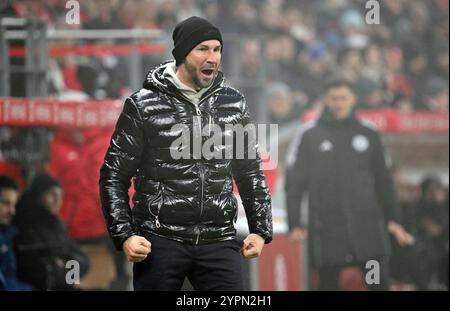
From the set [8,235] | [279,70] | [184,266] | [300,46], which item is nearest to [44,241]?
[8,235]

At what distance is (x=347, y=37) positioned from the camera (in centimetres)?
845

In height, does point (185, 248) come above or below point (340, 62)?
below

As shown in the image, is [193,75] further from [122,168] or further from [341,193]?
[341,193]

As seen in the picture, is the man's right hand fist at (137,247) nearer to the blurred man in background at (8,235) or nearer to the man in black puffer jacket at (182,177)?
the man in black puffer jacket at (182,177)

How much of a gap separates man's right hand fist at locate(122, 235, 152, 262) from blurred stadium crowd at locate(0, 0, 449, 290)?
252 cm

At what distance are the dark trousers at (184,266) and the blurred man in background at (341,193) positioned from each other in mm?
2927

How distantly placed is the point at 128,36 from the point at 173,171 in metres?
3.27

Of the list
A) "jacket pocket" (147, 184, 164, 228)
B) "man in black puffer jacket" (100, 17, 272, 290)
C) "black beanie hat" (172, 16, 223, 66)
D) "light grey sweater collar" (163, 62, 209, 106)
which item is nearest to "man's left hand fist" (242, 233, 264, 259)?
"man in black puffer jacket" (100, 17, 272, 290)

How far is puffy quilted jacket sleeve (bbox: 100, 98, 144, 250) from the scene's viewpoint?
3.35 m

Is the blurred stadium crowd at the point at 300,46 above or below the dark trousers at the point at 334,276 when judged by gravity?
above

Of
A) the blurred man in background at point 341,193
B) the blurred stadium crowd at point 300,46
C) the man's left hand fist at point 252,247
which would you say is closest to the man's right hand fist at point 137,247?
the man's left hand fist at point 252,247

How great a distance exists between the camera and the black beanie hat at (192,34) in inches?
135
